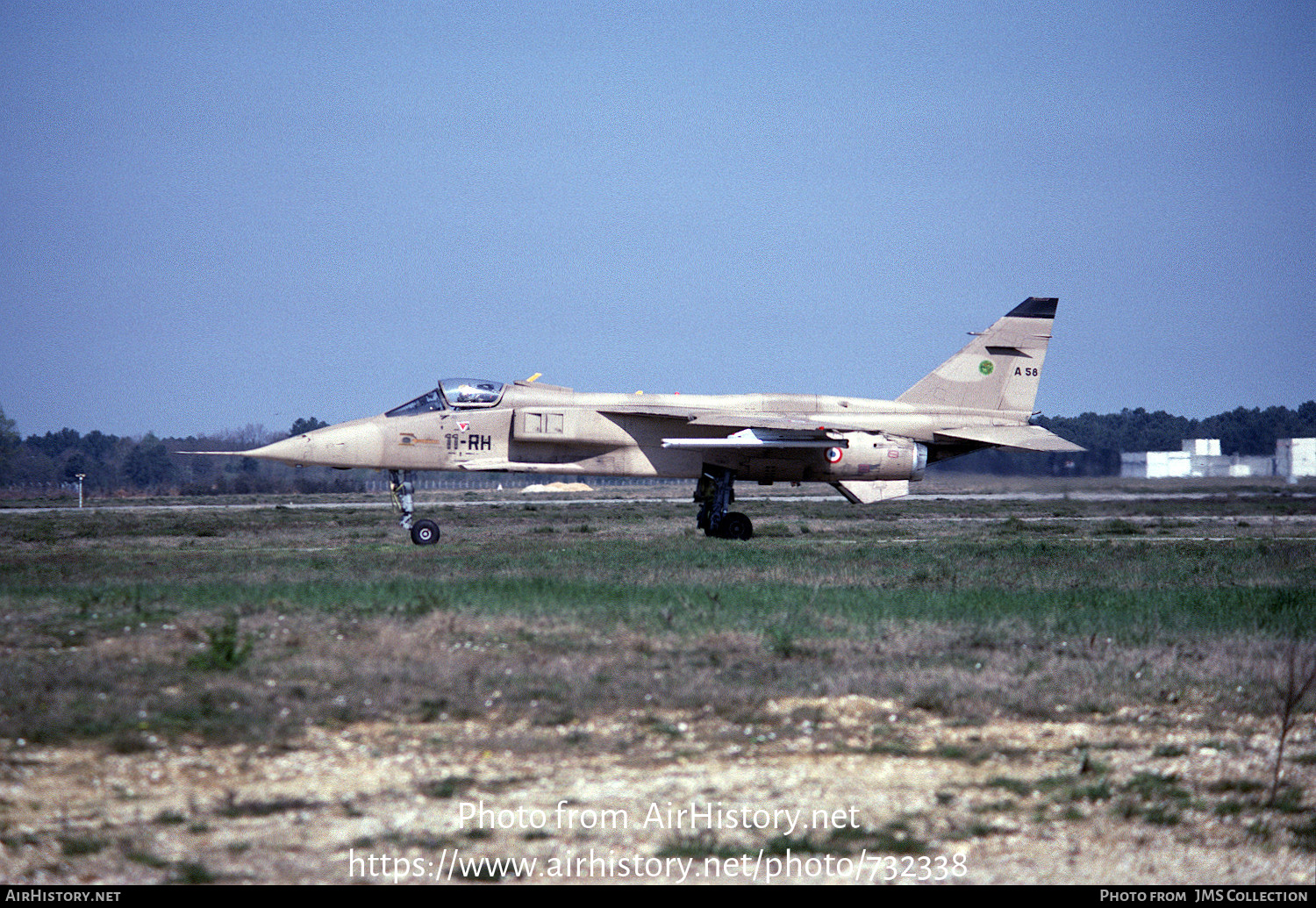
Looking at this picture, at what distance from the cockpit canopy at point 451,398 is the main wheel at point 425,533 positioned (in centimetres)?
232

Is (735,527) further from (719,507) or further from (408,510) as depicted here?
(408,510)

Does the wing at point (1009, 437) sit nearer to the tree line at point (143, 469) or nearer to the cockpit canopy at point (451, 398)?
the cockpit canopy at point (451, 398)

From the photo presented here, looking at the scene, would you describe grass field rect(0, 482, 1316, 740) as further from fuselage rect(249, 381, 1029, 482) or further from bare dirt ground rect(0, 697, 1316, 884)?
fuselage rect(249, 381, 1029, 482)

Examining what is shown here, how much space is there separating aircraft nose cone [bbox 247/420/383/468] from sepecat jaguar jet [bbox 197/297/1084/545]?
24mm

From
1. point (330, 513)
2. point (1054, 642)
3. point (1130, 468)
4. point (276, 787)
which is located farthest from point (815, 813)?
point (1130, 468)

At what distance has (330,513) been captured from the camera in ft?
121

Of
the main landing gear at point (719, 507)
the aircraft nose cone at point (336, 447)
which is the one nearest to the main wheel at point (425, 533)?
the aircraft nose cone at point (336, 447)

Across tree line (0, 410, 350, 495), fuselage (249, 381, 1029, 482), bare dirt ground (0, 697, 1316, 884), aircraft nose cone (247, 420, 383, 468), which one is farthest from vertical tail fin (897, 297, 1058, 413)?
tree line (0, 410, 350, 495)

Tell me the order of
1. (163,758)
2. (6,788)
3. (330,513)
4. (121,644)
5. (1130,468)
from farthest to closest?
(1130,468) < (330,513) < (121,644) < (163,758) < (6,788)

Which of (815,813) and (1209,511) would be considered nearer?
(815,813)

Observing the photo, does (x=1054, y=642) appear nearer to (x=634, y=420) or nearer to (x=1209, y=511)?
(x=634, y=420)

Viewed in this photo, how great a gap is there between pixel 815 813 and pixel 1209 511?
36.6 meters

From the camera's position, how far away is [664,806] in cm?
656

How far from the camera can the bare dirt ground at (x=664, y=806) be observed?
5.71 meters
